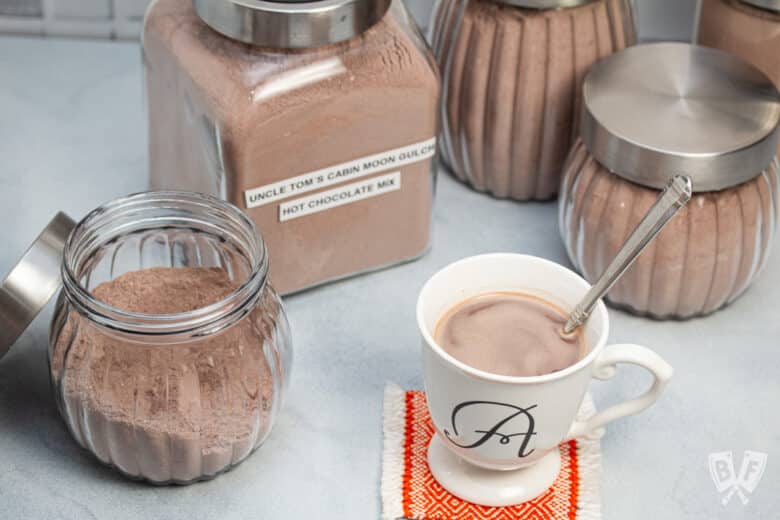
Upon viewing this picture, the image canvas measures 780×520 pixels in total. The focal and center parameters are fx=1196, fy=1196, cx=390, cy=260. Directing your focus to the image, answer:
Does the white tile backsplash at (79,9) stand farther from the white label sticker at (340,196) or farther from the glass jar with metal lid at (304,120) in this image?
the white label sticker at (340,196)

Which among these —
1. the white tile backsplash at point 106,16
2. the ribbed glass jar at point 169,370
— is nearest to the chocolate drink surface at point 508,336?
the ribbed glass jar at point 169,370

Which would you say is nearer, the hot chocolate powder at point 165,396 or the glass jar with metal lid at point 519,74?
the hot chocolate powder at point 165,396

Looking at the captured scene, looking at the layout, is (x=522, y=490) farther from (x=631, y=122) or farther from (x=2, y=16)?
(x=2, y=16)

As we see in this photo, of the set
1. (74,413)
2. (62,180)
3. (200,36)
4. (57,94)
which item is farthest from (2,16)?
(74,413)

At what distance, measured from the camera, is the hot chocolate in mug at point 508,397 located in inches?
25.8

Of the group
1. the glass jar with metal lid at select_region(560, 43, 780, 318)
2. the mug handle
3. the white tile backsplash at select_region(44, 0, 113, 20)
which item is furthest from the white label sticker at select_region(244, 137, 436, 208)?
the white tile backsplash at select_region(44, 0, 113, 20)

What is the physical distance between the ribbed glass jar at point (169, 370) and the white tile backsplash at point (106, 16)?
1.33 feet

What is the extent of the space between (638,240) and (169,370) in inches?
10.9

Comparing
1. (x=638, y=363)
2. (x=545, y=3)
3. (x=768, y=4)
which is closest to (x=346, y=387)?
(x=638, y=363)

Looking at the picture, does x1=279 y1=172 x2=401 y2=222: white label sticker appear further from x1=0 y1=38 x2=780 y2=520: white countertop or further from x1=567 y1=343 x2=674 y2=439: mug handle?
x1=567 y1=343 x2=674 y2=439: mug handle

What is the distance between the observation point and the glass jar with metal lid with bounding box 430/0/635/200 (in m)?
0.88

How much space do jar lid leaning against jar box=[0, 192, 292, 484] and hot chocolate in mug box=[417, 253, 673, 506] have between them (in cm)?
11

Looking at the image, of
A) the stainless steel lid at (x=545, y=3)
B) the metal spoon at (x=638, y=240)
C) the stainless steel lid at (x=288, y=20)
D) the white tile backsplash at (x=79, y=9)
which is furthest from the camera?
the white tile backsplash at (x=79, y=9)

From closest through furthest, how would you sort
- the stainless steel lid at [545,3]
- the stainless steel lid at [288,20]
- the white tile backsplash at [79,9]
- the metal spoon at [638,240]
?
the metal spoon at [638,240], the stainless steel lid at [288,20], the stainless steel lid at [545,3], the white tile backsplash at [79,9]
